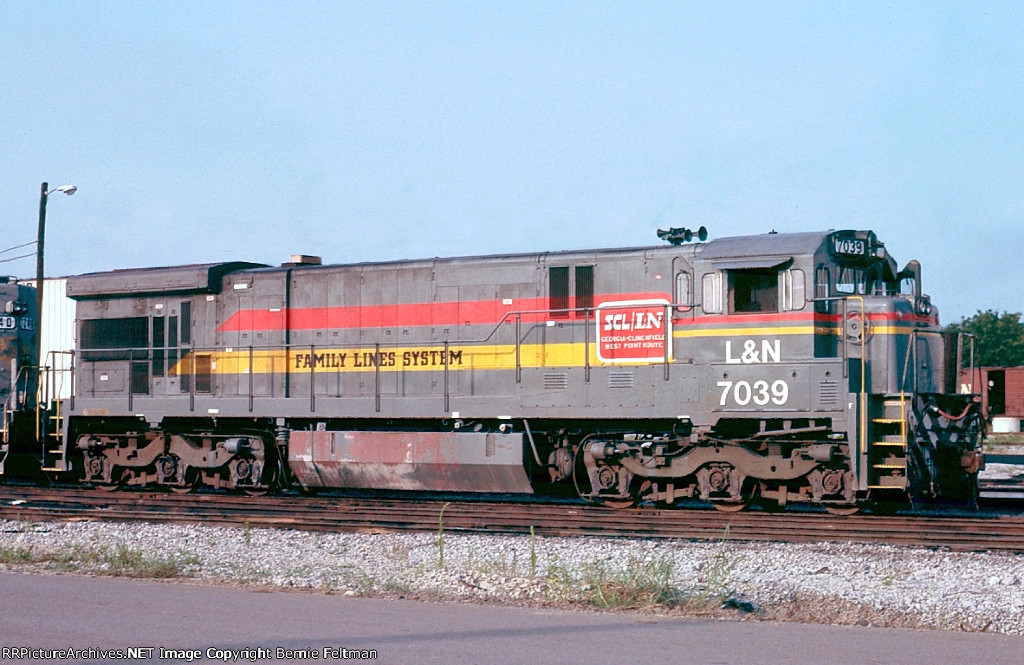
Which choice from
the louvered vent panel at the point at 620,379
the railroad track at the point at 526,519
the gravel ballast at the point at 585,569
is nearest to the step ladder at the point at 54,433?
the railroad track at the point at 526,519

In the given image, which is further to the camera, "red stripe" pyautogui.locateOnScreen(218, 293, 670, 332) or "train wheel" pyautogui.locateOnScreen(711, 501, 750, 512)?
"red stripe" pyautogui.locateOnScreen(218, 293, 670, 332)

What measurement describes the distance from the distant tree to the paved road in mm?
67202

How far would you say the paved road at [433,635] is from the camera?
6.25 meters

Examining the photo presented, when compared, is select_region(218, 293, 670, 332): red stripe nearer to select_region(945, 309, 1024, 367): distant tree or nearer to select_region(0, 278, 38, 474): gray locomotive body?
select_region(0, 278, 38, 474): gray locomotive body

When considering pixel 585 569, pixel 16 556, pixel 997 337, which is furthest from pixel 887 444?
pixel 997 337

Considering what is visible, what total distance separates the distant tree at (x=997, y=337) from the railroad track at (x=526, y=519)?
61.1 m

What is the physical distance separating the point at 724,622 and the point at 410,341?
30.3ft

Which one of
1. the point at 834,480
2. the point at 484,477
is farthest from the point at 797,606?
the point at 484,477

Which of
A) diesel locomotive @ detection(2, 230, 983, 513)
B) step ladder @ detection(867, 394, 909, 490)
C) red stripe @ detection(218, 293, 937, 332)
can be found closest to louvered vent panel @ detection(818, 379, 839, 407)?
diesel locomotive @ detection(2, 230, 983, 513)

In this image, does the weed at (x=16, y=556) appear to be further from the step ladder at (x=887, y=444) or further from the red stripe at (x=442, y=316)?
the step ladder at (x=887, y=444)

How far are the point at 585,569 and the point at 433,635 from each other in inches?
95.4

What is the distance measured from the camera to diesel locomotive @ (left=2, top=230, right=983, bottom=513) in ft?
42.8

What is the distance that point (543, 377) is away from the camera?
1459 cm

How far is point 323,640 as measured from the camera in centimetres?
661
